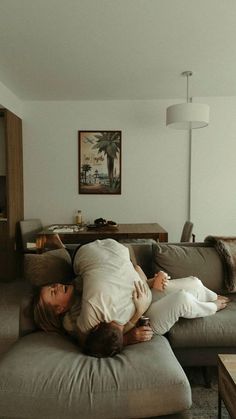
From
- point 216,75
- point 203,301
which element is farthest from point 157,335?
point 216,75

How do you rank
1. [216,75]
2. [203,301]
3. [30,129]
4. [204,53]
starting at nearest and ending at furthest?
[203,301], [204,53], [216,75], [30,129]

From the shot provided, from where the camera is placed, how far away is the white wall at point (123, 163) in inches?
163

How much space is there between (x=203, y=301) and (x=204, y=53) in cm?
223

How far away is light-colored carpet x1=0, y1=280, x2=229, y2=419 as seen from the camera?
1.56m

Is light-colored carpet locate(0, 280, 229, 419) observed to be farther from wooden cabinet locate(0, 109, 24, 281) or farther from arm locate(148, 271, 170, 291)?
arm locate(148, 271, 170, 291)

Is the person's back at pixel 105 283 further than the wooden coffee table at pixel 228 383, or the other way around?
the person's back at pixel 105 283

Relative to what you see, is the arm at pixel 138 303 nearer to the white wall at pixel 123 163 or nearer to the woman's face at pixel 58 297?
the woman's face at pixel 58 297

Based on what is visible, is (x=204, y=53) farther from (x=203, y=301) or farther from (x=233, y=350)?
(x=233, y=350)

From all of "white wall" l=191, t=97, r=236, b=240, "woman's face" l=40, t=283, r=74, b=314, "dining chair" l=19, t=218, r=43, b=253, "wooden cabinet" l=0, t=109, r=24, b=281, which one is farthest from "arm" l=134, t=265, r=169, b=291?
"white wall" l=191, t=97, r=236, b=240

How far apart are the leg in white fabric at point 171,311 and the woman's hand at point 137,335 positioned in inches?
4.3

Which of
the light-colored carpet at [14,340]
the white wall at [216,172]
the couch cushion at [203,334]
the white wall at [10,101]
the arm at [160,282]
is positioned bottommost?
the light-colored carpet at [14,340]

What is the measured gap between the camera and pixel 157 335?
1649mm

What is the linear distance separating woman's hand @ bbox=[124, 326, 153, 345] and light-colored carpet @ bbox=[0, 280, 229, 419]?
46 centimetres

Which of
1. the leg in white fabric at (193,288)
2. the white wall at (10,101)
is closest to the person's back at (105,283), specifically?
the leg in white fabric at (193,288)
